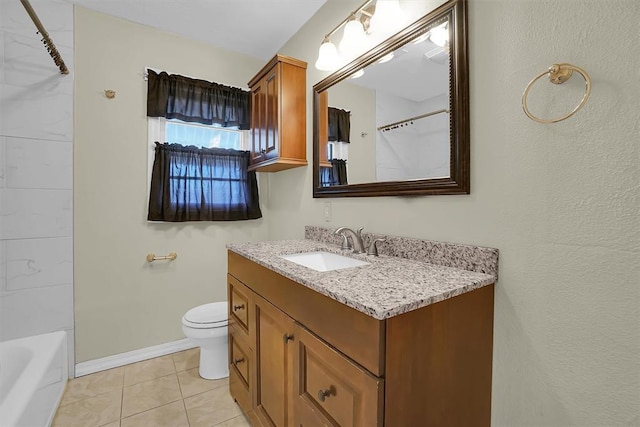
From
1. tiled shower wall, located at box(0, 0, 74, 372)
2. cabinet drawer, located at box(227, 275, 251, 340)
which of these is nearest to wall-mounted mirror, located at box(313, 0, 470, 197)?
cabinet drawer, located at box(227, 275, 251, 340)

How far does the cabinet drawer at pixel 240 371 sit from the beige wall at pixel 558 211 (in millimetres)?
1089

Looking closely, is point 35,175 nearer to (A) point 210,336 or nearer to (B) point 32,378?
(B) point 32,378

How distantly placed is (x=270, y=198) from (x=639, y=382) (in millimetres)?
2407

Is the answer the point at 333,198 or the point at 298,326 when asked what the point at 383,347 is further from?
the point at 333,198

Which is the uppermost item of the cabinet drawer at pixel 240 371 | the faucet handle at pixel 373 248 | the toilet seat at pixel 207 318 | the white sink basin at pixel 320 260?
the faucet handle at pixel 373 248

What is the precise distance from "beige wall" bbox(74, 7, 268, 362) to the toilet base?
0.52 m

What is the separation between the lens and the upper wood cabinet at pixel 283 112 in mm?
1984

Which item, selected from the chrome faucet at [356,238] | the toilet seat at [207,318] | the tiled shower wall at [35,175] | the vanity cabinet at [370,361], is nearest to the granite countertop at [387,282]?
the vanity cabinet at [370,361]

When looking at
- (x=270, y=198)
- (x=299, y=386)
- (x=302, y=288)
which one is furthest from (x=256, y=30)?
(x=299, y=386)

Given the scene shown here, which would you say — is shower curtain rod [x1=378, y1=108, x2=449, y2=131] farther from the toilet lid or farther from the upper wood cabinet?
the toilet lid

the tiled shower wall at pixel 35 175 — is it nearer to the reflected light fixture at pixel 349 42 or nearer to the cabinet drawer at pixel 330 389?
the reflected light fixture at pixel 349 42

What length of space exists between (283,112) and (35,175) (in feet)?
5.30

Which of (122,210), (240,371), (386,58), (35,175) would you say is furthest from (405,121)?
(35,175)

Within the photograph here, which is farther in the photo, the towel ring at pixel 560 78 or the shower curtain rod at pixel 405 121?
the shower curtain rod at pixel 405 121
